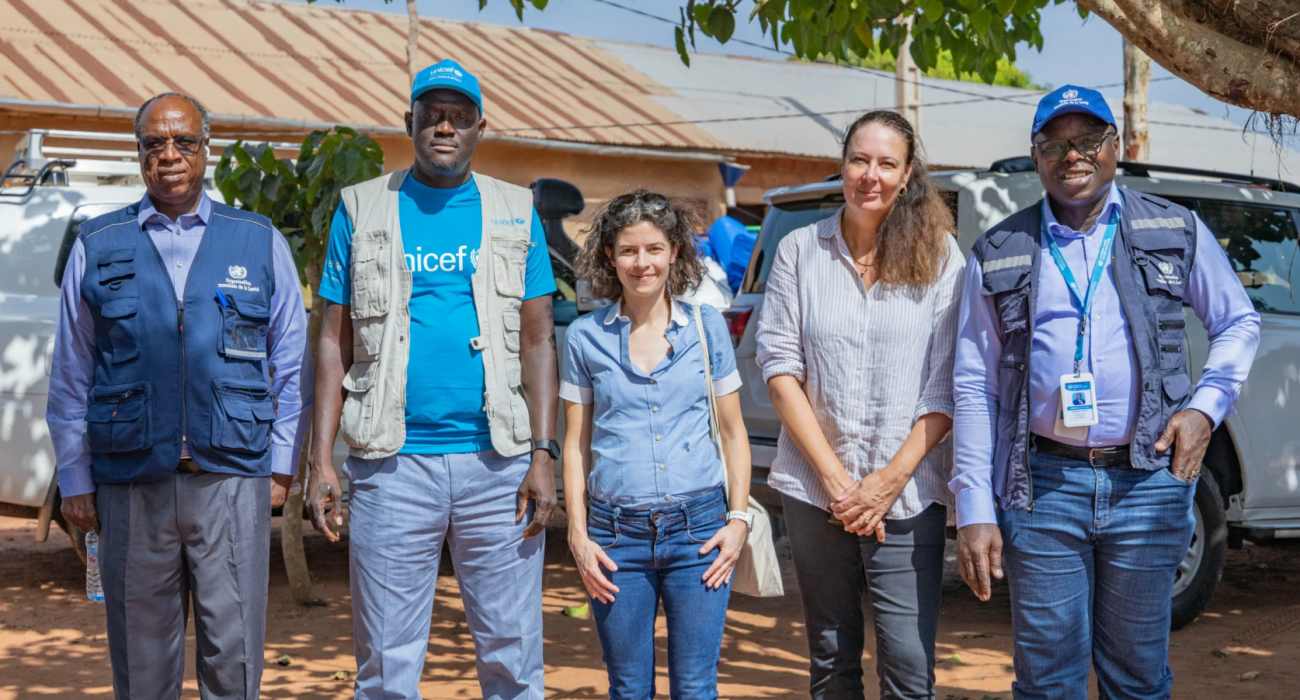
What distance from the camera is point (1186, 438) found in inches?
122

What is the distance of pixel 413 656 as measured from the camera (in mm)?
3535

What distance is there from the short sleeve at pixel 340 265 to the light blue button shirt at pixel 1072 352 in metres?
1.68

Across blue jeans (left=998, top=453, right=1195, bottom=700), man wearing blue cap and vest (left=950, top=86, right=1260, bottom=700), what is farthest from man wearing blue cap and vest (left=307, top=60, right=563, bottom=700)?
blue jeans (left=998, top=453, right=1195, bottom=700)

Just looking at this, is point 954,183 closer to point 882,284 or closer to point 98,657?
point 882,284

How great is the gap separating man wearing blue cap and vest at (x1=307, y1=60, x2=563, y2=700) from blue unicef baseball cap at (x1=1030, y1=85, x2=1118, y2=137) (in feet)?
4.73

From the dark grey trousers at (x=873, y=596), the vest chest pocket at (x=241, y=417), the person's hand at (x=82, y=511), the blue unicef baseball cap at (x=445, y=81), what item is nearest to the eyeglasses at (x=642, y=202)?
the blue unicef baseball cap at (x=445, y=81)

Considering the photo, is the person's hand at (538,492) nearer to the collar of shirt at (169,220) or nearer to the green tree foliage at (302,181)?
the collar of shirt at (169,220)

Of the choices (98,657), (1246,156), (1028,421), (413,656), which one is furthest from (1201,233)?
(1246,156)

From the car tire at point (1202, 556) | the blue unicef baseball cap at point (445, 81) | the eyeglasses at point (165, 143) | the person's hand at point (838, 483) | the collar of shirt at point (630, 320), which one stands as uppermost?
the blue unicef baseball cap at point (445, 81)

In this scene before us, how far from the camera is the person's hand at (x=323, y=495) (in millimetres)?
3449

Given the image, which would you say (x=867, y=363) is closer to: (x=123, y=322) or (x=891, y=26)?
(x=123, y=322)

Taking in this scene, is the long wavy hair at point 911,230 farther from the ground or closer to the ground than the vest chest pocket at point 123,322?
farther from the ground

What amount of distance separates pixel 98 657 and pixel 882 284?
13.7 feet

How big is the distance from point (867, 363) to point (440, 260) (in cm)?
121
